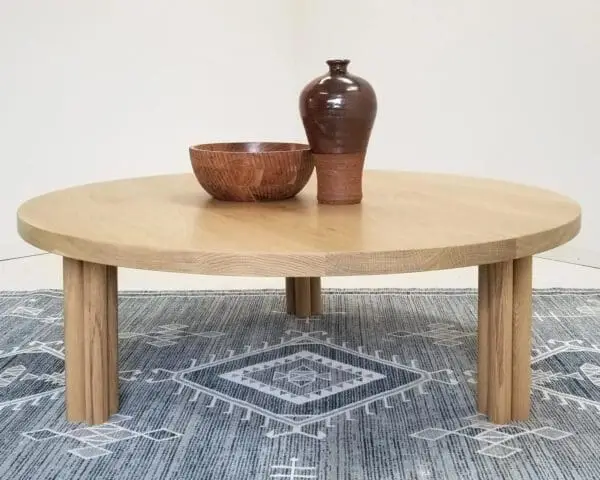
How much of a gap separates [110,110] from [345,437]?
2.62 metres

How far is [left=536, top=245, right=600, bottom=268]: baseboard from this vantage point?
3801 mm

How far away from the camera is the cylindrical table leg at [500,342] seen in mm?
1937

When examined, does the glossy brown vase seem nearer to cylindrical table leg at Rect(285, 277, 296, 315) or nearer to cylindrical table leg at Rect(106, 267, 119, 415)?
cylindrical table leg at Rect(106, 267, 119, 415)

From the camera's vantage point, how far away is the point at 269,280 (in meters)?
3.66

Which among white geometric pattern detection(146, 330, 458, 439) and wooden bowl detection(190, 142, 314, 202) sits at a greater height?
wooden bowl detection(190, 142, 314, 202)

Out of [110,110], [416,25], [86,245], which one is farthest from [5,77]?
[86,245]

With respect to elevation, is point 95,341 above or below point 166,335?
above

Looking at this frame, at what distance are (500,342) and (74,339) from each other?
2.97ft

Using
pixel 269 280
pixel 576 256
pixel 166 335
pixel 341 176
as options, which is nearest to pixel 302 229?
pixel 341 176

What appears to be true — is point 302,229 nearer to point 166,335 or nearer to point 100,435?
point 100,435

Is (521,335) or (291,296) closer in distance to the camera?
(521,335)

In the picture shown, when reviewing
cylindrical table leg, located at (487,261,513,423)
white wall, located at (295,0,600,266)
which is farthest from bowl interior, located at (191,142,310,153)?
white wall, located at (295,0,600,266)

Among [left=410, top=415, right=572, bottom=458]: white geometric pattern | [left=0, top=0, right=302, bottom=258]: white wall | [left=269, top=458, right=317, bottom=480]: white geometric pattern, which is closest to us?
[left=269, top=458, right=317, bottom=480]: white geometric pattern

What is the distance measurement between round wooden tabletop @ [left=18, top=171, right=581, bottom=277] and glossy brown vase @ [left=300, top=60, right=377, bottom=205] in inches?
2.3
